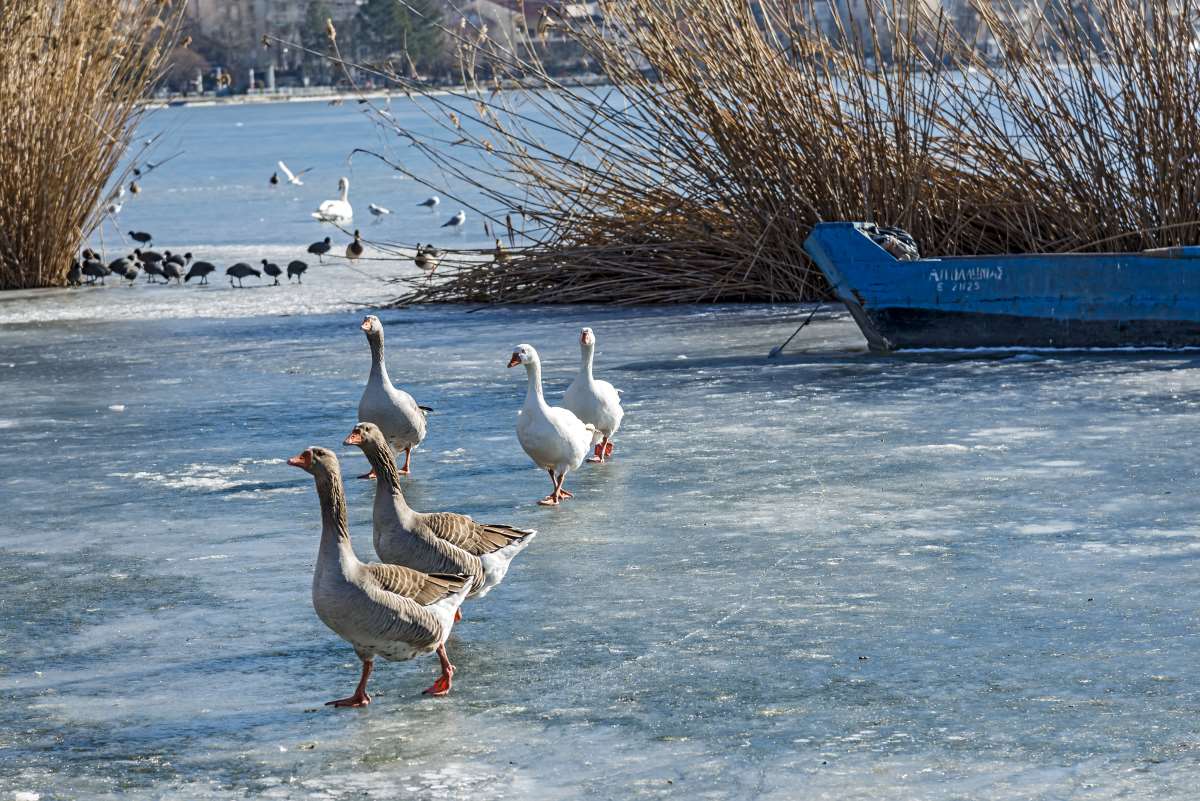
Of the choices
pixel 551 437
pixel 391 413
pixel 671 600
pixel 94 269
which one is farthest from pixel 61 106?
pixel 671 600

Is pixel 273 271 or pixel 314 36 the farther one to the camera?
pixel 314 36

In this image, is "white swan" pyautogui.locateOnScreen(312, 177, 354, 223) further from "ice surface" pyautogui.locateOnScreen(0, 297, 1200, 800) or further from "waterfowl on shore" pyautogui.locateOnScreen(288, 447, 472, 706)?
"waterfowl on shore" pyautogui.locateOnScreen(288, 447, 472, 706)

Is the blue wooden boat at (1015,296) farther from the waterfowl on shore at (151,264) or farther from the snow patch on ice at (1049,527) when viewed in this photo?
the waterfowl on shore at (151,264)

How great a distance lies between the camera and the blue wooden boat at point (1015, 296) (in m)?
10.8

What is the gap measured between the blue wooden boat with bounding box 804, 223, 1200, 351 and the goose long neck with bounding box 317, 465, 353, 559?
22.4 ft

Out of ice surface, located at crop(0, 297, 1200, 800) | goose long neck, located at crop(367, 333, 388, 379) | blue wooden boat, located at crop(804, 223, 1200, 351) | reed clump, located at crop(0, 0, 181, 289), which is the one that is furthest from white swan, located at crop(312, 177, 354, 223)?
goose long neck, located at crop(367, 333, 388, 379)

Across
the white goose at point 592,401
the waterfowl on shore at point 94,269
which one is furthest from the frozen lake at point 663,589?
the waterfowl on shore at point 94,269

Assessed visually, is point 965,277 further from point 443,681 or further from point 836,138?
point 443,681

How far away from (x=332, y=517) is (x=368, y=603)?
0.96ft

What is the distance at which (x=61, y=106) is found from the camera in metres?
16.1

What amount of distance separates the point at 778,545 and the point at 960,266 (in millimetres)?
5243

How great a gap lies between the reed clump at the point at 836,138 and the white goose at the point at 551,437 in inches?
238

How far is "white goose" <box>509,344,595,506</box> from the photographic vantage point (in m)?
6.96

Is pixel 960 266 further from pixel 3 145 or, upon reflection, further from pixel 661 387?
pixel 3 145
